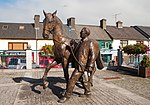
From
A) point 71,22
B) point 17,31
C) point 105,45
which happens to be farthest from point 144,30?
point 17,31

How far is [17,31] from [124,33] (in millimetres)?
18857

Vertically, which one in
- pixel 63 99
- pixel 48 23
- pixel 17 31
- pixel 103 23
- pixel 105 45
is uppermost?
pixel 103 23

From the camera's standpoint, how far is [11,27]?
32.4 metres

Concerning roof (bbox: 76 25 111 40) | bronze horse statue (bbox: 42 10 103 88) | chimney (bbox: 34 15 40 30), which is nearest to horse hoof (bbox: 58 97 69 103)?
bronze horse statue (bbox: 42 10 103 88)

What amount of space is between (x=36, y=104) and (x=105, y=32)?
31259 millimetres

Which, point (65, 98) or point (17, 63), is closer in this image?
point (65, 98)

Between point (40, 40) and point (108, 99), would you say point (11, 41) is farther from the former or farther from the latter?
point (108, 99)

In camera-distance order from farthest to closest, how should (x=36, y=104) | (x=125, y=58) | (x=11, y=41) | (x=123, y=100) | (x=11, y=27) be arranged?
(x=11, y=27), (x=11, y=41), (x=125, y=58), (x=123, y=100), (x=36, y=104)

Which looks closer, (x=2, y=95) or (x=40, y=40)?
(x=2, y=95)

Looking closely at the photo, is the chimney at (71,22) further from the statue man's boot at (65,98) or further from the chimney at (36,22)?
the statue man's boot at (65,98)

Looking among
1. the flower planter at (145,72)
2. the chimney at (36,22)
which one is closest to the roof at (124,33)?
the chimney at (36,22)

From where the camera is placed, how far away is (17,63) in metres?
17.6

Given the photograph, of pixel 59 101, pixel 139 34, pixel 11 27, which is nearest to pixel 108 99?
pixel 59 101

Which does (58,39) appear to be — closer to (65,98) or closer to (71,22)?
(65,98)
